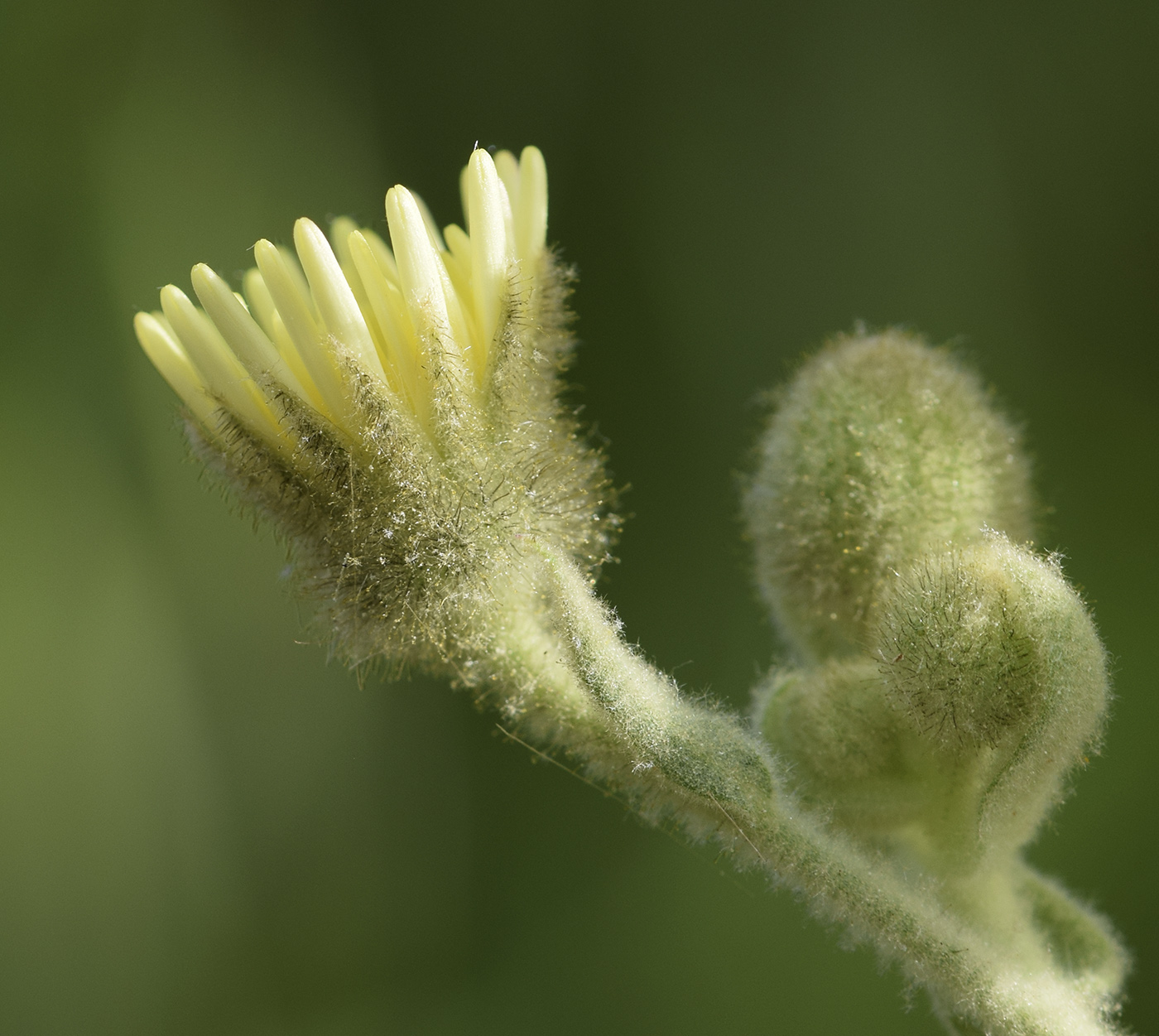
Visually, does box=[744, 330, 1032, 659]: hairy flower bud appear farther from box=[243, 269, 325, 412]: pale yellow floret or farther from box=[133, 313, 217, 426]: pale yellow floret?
box=[133, 313, 217, 426]: pale yellow floret

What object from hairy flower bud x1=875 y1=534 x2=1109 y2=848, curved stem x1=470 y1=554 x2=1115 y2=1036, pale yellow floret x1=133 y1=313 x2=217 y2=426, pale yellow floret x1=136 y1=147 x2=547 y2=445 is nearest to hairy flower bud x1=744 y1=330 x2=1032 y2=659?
hairy flower bud x1=875 y1=534 x2=1109 y2=848

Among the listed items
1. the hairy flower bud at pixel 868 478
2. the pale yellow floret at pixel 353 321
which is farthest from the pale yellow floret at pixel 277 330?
the hairy flower bud at pixel 868 478

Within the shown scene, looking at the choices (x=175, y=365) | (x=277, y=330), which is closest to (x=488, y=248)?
(x=277, y=330)

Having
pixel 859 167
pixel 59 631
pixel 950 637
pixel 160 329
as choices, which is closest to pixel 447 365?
pixel 160 329

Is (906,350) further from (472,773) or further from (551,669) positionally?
(472,773)

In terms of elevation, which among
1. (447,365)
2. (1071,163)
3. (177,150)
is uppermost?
(1071,163)

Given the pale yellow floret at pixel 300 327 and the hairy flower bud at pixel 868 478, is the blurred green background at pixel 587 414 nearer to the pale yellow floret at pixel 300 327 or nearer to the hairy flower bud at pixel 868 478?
the hairy flower bud at pixel 868 478
